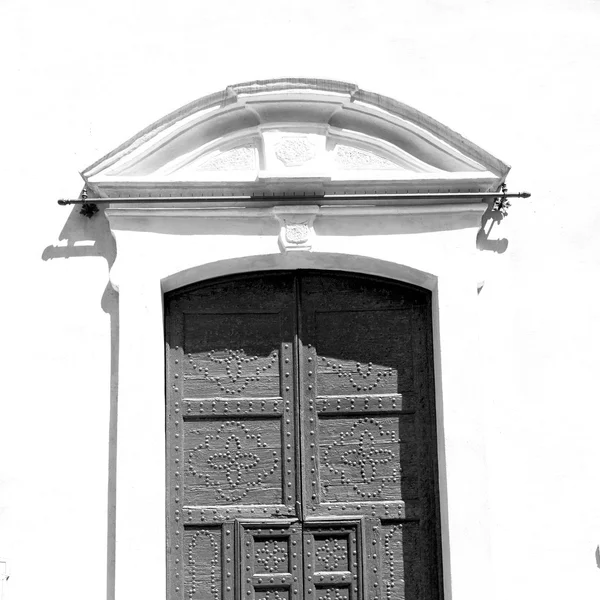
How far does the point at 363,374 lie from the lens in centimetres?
613

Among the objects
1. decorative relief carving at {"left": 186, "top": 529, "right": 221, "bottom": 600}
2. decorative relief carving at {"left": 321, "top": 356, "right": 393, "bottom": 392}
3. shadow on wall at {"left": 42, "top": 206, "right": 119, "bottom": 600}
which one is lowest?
decorative relief carving at {"left": 186, "top": 529, "right": 221, "bottom": 600}

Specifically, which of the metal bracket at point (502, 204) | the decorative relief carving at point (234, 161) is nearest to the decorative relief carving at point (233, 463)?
the decorative relief carving at point (234, 161)

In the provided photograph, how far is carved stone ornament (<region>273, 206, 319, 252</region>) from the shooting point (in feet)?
19.8

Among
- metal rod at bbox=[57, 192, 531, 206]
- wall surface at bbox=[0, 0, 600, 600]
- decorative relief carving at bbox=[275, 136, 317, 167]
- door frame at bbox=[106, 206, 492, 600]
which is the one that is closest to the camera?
door frame at bbox=[106, 206, 492, 600]

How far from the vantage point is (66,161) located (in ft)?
20.5

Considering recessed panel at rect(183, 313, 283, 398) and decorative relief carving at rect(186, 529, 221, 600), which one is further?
recessed panel at rect(183, 313, 283, 398)

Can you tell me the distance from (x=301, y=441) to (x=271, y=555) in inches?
24.9

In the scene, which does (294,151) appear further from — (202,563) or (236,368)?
(202,563)

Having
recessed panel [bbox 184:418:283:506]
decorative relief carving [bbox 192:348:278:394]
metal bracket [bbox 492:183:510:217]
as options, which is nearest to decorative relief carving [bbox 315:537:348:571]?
recessed panel [bbox 184:418:283:506]

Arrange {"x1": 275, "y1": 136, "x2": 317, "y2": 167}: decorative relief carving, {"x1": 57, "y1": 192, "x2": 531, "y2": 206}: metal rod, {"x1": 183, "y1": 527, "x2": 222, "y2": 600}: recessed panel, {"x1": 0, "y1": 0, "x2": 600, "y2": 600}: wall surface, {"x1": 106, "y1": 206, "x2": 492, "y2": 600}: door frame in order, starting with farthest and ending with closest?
{"x1": 275, "y1": 136, "x2": 317, "y2": 167}: decorative relief carving < {"x1": 57, "y1": 192, "x2": 531, "y2": 206}: metal rod < {"x1": 183, "y1": 527, "x2": 222, "y2": 600}: recessed panel < {"x1": 0, "y1": 0, "x2": 600, "y2": 600}: wall surface < {"x1": 106, "y1": 206, "x2": 492, "y2": 600}: door frame

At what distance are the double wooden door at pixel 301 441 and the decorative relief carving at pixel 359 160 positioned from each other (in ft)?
2.09

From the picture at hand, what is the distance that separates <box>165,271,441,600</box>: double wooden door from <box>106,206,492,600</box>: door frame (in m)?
0.15

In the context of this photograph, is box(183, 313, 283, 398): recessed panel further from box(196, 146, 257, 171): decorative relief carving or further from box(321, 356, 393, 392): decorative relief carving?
box(196, 146, 257, 171): decorative relief carving

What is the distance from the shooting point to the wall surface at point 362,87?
5.80m
